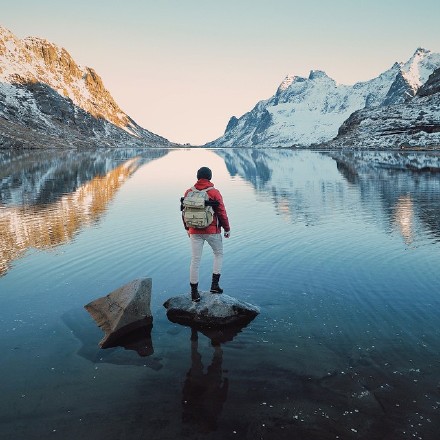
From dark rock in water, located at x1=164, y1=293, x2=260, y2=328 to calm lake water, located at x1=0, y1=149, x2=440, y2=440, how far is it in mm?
405

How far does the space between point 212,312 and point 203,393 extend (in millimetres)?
3413

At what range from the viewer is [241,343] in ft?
32.7

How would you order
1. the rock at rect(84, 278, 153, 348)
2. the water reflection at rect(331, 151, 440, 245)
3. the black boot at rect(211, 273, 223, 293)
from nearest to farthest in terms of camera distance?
the rock at rect(84, 278, 153, 348) < the black boot at rect(211, 273, 223, 293) < the water reflection at rect(331, 151, 440, 245)

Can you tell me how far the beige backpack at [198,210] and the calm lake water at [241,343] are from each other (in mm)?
2784

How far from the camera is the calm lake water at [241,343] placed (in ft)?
23.4

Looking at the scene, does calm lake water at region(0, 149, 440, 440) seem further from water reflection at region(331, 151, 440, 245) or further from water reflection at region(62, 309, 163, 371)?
water reflection at region(331, 151, 440, 245)

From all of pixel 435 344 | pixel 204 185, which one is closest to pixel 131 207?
pixel 204 185

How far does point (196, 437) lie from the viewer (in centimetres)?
667

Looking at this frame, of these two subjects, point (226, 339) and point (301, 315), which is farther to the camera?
point (301, 315)

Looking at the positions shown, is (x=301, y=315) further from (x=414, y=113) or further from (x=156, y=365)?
(x=414, y=113)

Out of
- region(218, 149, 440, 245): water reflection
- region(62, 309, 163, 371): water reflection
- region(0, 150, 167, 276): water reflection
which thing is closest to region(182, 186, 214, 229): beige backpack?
region(62, 309, 163, 371): water reflection

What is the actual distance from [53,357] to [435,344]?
850cm

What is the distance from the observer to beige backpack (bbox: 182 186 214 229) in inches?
438

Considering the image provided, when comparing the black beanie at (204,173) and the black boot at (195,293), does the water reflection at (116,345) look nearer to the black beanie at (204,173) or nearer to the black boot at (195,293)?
the black boot at (195,293)
